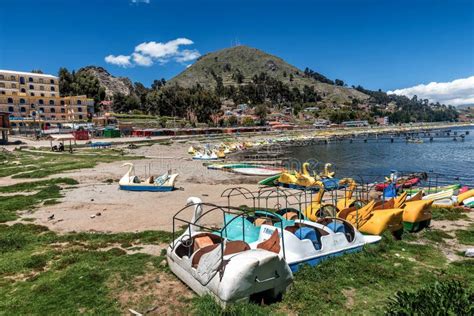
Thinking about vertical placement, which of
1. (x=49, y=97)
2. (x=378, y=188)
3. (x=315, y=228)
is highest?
(x=49, y=97)

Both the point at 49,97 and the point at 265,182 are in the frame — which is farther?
the point at 49,97

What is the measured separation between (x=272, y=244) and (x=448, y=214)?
11.5 metres

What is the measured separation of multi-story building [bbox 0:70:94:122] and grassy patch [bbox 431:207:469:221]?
317 ft

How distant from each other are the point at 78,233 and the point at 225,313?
919 centimetres

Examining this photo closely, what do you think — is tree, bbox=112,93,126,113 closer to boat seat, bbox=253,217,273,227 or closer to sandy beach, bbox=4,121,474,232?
sandy beach, bbox=4,121,474,232

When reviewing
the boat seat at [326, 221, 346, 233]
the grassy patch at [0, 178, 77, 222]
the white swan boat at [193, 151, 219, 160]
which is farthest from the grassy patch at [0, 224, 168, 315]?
the white swan boat at [193, 151, 219, 160]

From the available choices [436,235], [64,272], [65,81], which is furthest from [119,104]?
[436,235]

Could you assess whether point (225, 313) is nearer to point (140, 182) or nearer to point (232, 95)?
point (140, 182)

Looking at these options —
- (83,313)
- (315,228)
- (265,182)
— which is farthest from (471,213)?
(83,313)

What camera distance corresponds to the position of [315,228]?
10.7 metres

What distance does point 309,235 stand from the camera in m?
10.4

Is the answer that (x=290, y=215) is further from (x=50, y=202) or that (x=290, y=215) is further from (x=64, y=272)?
(x=50, y=202)

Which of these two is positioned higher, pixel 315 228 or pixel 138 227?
pixel 315 228

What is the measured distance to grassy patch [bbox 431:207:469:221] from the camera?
1605 cm
